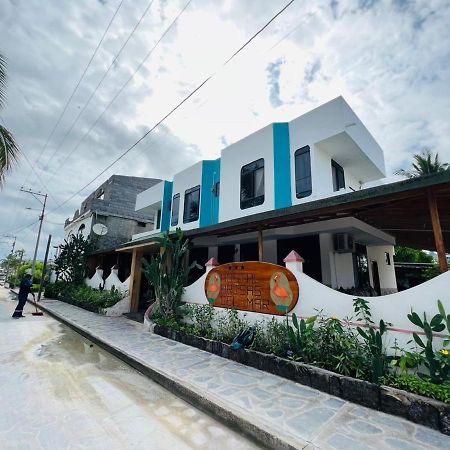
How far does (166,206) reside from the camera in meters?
15.7

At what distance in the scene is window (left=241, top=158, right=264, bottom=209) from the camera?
10492 mm

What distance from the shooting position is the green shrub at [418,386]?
3154mm

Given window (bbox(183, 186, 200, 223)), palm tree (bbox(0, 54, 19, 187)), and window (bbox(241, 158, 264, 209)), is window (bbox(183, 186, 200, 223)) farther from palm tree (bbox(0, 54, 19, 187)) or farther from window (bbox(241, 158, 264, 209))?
palm tree (bbox(0, 54, 19, 187))

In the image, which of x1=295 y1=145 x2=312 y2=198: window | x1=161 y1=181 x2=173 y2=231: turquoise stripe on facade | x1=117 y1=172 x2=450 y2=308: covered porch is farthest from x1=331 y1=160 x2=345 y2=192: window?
x1=161 y1=181 x2=173 y2=231: turquoise stripe on facade

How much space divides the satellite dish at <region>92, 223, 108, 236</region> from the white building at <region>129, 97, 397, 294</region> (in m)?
9.04

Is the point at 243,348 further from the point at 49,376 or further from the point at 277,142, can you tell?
the point at 277,142

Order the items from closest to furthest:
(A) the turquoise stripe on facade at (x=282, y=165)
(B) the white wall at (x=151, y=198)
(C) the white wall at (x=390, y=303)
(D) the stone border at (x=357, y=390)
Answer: (D) the stone border at (x=357, y=390)
(C) the white wall at (x=390, y=303)
(A) the turquoise stripe on facade at (x=282, y=165)
(B) the white wall at (x=151, y=198)

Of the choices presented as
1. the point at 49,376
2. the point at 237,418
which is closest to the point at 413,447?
the point at 237,418

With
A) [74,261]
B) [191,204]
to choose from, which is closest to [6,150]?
[191,204]

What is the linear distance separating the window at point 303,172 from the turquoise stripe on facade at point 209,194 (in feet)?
14.4

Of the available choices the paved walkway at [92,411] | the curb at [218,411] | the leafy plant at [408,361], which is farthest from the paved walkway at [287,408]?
A: the leafy plant at [408,361]

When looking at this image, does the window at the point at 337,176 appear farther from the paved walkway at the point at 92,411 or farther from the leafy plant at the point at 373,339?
the paved walkway at the point at 92,411

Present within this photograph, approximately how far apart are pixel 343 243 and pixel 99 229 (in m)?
17.1

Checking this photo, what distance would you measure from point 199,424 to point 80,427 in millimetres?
1496
